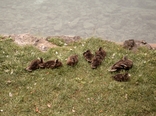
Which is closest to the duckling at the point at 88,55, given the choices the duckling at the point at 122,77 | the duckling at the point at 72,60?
the duckling at the point at 72,60

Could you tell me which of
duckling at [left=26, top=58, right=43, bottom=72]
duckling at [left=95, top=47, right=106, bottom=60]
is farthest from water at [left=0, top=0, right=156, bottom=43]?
duckling at [left=26, top=58, right=43, bottom=72]

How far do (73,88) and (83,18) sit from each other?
278 inches

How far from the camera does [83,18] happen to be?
1340 cm

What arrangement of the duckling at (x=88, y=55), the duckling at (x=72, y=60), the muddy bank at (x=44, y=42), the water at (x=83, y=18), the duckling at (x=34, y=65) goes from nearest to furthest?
the duckling at (x=34, y=65), the duckling at (x=72, y=60), the duckling at (x=88, y=55), the muddy bank at (x=44, y=42), the water at (x=83, y=18)

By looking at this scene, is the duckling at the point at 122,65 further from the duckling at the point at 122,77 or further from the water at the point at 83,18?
the water at the point at 83,18

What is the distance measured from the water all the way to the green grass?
354 cm

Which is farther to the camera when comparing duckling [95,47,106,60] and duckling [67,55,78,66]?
duckling [95,47,106,60]

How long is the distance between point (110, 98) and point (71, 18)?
753cm

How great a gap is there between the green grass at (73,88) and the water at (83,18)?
139 inches

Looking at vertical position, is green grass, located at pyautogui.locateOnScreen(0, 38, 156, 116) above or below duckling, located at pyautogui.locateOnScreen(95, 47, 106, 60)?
below

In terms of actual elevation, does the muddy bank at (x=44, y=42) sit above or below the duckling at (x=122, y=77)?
above

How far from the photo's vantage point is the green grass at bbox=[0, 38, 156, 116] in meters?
6.32

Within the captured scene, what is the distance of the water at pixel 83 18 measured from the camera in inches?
477

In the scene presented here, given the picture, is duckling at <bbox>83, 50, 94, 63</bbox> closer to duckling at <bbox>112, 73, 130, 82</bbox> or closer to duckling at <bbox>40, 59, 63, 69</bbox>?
duckling at <bbox>40, 59, 63, 69</bbox>
